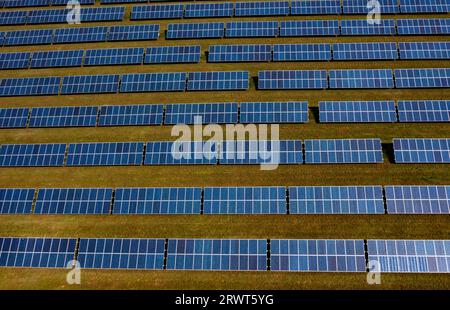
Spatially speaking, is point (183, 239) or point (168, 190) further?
point (168, 190)

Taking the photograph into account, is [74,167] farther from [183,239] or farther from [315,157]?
[315,157]

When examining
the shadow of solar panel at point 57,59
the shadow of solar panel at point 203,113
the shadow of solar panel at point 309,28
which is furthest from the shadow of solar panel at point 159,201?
the shadow of solar panel at point 309,28

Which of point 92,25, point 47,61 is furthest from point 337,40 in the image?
point 47,61

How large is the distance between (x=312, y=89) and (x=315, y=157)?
373 inches

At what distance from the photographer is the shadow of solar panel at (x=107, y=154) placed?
3578 cm

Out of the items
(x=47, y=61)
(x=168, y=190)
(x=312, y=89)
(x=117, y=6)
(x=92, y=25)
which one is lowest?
(x=168, y=190)

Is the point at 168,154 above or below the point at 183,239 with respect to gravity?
above

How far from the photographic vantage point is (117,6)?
51.3m

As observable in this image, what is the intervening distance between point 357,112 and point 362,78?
17.1 ft

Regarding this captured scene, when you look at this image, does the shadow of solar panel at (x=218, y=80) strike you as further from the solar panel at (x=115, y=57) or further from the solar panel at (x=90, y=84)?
the solar panel at (x=90, y=84)

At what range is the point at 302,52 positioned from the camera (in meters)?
42.6

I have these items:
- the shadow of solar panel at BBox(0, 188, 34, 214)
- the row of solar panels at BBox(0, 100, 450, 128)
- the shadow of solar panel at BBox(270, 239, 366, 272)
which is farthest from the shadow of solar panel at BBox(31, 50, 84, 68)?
the shadow of solar panel at BBox(270, 239, 366, 272)

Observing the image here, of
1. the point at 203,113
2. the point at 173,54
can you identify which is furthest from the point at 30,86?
the point at 203,113

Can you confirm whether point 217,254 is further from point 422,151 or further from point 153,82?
point 422,151
